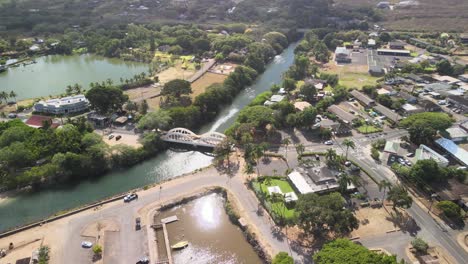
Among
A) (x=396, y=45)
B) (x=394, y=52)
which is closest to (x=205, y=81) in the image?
(x=394, y=52)

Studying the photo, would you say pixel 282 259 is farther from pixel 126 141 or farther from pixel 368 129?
pixel 368 129

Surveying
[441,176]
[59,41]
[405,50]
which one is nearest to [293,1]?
[405,50]

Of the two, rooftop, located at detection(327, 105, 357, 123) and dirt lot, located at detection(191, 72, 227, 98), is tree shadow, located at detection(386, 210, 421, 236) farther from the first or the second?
dirt lot, located at detection(191, 72, 227, 98)

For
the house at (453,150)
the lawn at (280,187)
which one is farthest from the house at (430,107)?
the lawn at (280,187)

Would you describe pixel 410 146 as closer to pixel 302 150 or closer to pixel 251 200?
pixel 302 150

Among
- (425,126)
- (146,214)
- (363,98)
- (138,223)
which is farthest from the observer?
(363,98)

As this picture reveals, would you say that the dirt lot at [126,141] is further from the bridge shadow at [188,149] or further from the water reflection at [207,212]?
the water reflection at [207,212]
